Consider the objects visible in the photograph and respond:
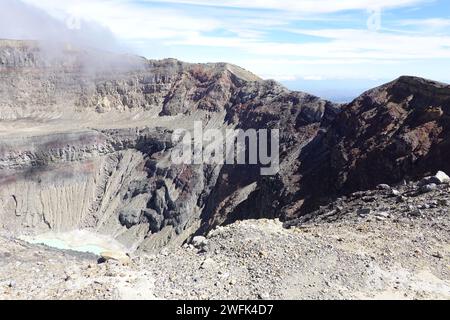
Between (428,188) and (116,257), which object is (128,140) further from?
(116,257)

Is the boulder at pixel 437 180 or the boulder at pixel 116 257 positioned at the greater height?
the boulder at pixel 437 180

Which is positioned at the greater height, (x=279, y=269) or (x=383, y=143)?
(x=279, y=269)

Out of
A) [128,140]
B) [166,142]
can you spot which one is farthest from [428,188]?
[128,140]

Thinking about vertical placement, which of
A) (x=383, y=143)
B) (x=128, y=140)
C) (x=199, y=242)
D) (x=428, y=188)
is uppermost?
(x=428, y=188)

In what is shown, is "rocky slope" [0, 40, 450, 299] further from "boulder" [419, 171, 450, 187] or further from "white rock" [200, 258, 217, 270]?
"boulder" [419, 171, 450, 187]

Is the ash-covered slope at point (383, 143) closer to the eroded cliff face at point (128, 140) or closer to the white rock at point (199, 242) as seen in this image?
the eroded cliff face at point (128, 140)

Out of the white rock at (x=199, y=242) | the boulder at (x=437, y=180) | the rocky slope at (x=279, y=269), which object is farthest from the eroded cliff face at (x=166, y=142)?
the white rock at (x=199, y=242)

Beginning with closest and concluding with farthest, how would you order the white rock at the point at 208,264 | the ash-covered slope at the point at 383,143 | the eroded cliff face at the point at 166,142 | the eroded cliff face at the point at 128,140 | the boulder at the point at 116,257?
the white rock at the point at 208,264 → the boulder at the point at 116,257 → the ash-covered slope at the point at 383,143 → the eroded cliff face at the point at 166,142 → the eroded cliff face at the point at 128,140
